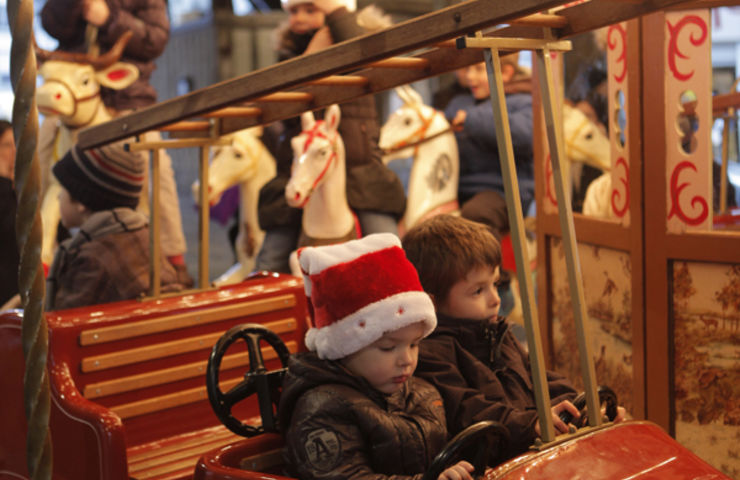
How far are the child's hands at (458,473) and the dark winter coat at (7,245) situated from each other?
3375 millimetres

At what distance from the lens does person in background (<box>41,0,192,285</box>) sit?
488cm

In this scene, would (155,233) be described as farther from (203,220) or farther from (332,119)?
(332,119)

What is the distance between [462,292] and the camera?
2.02 meters

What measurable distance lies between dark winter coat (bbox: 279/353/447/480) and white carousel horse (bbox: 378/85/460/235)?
284 cm

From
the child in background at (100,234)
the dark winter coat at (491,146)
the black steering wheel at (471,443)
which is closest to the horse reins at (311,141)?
the child in background at (100,234)

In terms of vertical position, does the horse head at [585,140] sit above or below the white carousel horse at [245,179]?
above

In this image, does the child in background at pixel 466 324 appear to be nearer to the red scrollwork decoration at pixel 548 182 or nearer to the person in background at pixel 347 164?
the red scrollwork decoration at pixel 548 182

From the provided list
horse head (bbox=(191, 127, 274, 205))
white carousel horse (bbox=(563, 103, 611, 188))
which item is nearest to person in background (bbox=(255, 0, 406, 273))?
horse head (bbox=(191, 127, 274, 205))

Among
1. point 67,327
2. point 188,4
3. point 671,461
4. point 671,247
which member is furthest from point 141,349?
point 188,4

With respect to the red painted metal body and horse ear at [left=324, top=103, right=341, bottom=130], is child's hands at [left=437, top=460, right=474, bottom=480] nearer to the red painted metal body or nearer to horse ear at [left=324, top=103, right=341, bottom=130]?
the red painted metal body

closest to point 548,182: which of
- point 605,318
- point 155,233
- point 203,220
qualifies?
point 605,318

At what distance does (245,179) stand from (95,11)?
4.24 ft

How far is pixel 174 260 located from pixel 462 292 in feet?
10.1

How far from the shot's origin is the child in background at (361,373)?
5.60 feet
